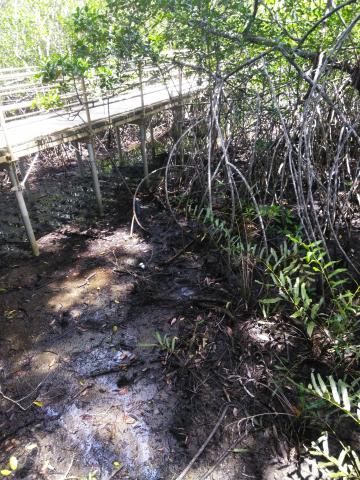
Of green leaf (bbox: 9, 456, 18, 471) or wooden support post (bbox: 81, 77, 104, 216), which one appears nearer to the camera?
green leaf (bbox: 9, 456, 18, 471)

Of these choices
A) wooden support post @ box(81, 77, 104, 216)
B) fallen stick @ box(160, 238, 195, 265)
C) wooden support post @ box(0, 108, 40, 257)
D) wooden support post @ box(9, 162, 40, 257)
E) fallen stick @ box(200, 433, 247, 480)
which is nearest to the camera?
fallen stick @ box(200, 433, 247, 480)

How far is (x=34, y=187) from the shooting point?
6793 millimetres

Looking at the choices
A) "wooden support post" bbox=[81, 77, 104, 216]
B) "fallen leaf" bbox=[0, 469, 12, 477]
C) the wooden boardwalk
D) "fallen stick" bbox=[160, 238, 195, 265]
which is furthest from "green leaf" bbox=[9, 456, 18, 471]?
"wooden support post" bbox=[81, 77, 104, 216]

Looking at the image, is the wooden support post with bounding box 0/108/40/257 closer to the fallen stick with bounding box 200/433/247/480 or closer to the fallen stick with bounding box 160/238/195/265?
the fallen stick with bounding box 160/238/195/265

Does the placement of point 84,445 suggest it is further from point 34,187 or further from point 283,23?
point 34,187

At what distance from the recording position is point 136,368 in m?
2.78

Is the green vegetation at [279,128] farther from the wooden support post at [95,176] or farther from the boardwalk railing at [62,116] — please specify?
the wooden support post at [95,176]

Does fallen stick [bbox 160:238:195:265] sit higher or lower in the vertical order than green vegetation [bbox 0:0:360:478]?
lower

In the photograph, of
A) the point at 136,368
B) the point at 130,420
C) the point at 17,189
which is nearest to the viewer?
the point at 130,420

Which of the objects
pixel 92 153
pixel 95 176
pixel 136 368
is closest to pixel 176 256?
pixel 136 368

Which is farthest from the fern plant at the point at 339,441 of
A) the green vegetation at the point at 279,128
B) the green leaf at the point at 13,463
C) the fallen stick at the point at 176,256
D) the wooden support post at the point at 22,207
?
the wooden support post at the point at 22,207

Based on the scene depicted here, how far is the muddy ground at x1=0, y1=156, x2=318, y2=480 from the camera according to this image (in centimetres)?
214

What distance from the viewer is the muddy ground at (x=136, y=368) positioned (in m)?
2.14

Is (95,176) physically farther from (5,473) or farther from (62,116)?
(5,473)
